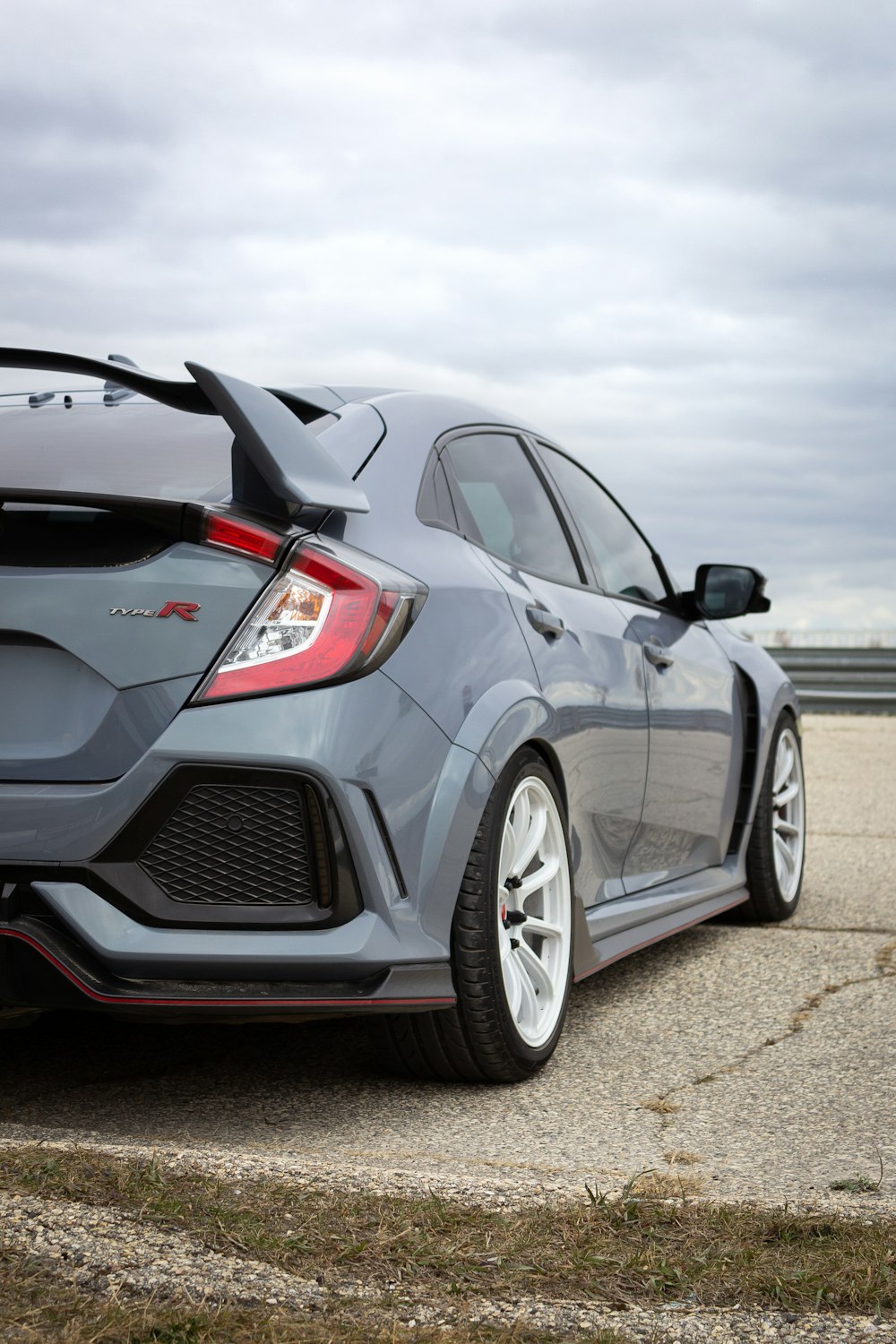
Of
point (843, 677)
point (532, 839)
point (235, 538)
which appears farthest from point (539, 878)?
point (843, 677)

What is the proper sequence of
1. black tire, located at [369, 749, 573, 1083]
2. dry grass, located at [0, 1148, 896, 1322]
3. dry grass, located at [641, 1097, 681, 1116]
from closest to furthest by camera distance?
dry grass, located at [0, 1148, 896, 1322], black tire, located at [369, 749, 573, 1083], dry grass, located at [641, 1097, 681, 1116]

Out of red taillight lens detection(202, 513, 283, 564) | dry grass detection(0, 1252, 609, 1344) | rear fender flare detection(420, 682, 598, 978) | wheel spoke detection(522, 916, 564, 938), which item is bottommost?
dry grass detection(0, 1252, 609, 1344)

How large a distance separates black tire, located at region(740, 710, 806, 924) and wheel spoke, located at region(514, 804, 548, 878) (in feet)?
7.17

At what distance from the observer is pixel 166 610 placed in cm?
283

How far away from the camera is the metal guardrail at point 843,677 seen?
17875mm

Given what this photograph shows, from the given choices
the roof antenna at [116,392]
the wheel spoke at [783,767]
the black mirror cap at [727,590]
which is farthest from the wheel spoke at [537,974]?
the wheel spoke at [783,767]

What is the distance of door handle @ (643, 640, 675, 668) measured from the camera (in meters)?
4.54

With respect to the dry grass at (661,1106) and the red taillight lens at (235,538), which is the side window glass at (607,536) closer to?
the dry grass at (661,1106)

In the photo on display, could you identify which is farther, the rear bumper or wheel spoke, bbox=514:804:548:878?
wheel spoke, bbox=514:804:548:878

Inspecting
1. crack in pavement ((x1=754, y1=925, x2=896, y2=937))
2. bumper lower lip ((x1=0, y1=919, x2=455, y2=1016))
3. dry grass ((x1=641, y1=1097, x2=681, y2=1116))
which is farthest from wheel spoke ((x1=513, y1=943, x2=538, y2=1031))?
crack in pavement ((x1=754, y1=925, x2=896, y2=937))

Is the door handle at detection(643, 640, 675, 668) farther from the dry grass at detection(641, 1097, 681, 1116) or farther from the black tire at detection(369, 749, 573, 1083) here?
the dry grass at detection(641, 1097, 681, 1116)

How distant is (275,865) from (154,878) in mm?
222

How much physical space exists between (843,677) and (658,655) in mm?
14292

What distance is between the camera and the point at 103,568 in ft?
9.41
